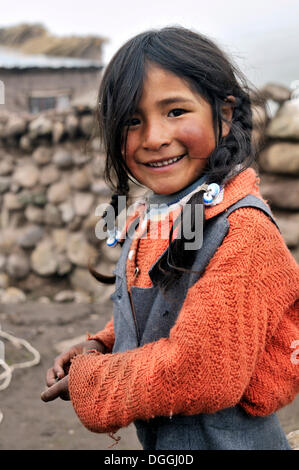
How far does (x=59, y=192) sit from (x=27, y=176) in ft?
1.44

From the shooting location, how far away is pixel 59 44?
29.8ft

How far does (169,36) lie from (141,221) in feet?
1.64

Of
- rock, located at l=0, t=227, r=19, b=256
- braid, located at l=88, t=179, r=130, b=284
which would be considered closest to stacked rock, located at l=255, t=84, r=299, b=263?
braid, located at l=88, t=179, r=130, b=284

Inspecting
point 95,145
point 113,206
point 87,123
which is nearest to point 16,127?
point 87,123

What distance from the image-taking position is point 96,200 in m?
4.61

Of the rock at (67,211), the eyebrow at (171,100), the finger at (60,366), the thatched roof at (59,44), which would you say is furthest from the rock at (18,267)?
the thatched roof at (59,44)

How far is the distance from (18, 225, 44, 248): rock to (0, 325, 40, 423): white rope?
169 centimetres

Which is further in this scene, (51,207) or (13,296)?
(51,207)

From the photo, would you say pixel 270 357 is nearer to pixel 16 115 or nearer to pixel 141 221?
pixel 141 221

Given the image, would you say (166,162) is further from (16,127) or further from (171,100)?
(16,127)

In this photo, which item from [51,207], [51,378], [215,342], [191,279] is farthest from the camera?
[51,207]

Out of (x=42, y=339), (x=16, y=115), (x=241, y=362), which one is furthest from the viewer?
(x=16, y=115)

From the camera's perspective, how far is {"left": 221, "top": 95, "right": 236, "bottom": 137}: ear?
3.76 ft
